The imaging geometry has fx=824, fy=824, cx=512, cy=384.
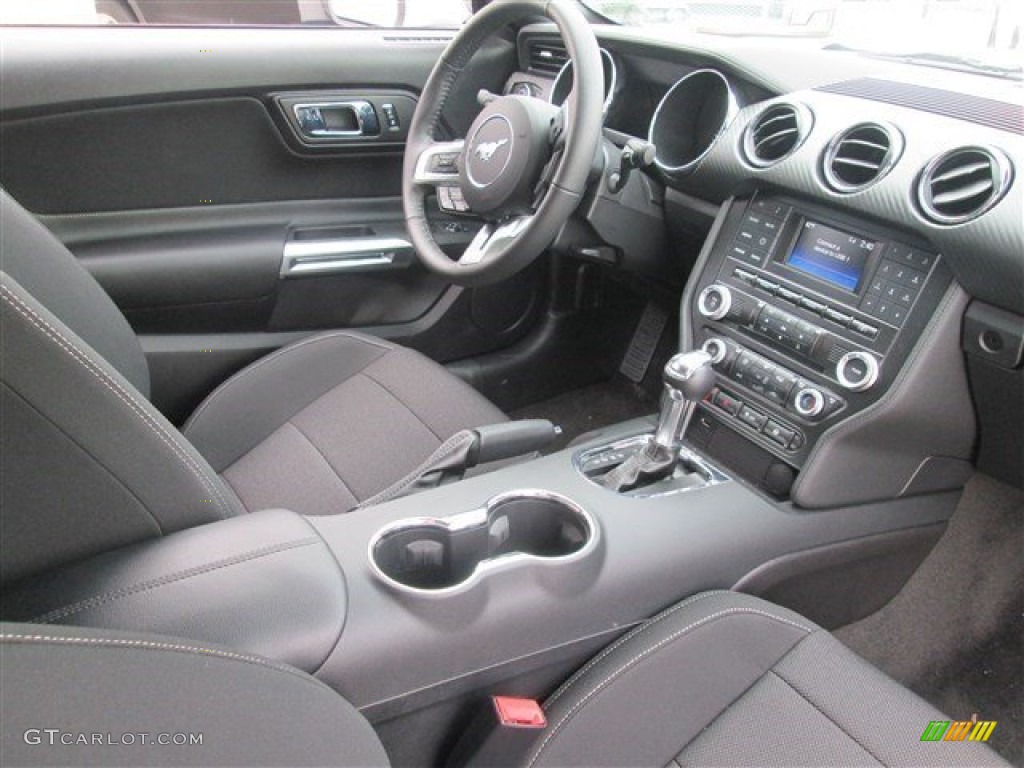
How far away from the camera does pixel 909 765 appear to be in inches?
31.1

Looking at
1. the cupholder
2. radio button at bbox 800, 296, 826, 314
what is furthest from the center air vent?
the cupholder

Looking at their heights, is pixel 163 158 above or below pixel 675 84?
below

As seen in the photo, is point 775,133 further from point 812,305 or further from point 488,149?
point 488,149

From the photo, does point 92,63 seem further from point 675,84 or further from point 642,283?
point 642,283

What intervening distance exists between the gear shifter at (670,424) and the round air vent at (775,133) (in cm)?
32

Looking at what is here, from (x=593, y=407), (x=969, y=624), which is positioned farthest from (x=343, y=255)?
(x=969, y=624)

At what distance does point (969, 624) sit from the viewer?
1.43 m

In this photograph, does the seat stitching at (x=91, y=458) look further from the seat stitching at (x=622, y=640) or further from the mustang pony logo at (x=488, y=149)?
the mustang pony logo at (x=488, y=149)

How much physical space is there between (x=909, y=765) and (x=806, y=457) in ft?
1.30

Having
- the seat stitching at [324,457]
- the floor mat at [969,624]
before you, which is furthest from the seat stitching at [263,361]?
the floor mat at [969,624]

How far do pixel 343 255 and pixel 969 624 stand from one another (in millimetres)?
1334

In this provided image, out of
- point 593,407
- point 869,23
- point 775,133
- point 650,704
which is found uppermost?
point 869,23

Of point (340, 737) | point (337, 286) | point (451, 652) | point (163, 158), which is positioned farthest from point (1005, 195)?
point (163, 158)

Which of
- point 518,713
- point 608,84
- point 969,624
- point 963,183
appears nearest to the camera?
point 518,713
